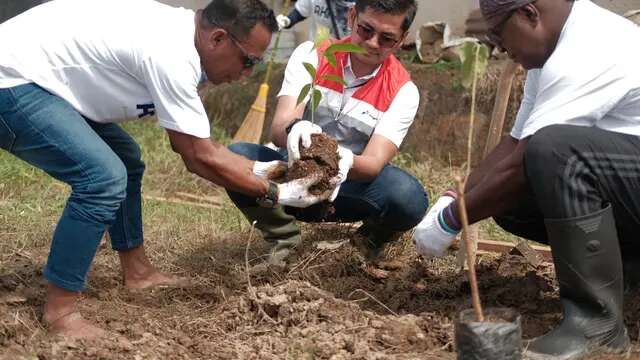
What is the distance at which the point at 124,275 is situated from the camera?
353 cm

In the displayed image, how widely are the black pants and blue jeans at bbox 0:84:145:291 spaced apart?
1.34 meters

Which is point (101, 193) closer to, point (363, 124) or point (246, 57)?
point (246, 57)

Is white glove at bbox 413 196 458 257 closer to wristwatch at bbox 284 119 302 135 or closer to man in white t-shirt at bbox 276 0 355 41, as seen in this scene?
wristwatch at bbox 284 119 302 135

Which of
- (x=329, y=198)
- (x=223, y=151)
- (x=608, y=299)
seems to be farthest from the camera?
(x=329, y=198)

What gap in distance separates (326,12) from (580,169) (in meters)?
3.09

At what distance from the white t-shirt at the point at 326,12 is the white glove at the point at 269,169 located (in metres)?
1.98

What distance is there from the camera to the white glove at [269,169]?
3.38 meters

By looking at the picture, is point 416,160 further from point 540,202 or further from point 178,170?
point 540,202

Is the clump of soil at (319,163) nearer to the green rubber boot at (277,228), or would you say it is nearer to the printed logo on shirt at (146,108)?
the green rubber boot at (277,228)

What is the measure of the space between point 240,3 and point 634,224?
4.75ft

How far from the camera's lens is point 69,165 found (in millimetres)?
2924

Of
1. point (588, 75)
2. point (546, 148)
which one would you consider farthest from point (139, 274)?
point (588, 75)

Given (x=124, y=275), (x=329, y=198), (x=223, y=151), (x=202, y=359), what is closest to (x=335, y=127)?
(x=329, y=198)

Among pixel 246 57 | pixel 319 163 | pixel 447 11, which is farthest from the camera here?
pixel 447 11
